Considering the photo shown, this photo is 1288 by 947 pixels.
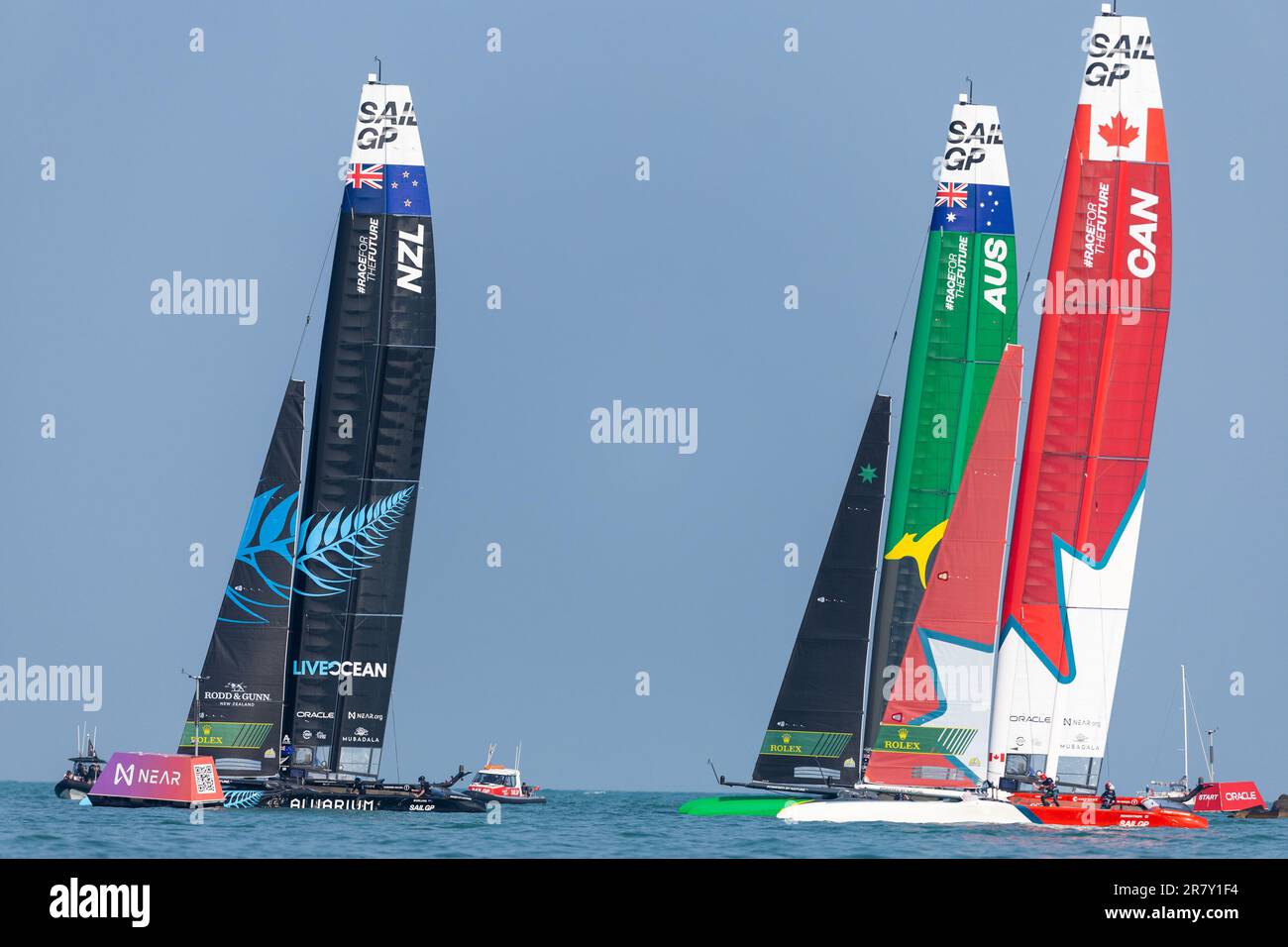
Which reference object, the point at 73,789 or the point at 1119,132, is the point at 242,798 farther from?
the point at 1119,132

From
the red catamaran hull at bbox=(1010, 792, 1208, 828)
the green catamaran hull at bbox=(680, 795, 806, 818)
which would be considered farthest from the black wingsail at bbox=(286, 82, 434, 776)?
the red catamaran hull at bbox=(1010, 792, 1208, 828)

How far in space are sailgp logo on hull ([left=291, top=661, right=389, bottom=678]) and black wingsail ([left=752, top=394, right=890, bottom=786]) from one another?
10.8 meters

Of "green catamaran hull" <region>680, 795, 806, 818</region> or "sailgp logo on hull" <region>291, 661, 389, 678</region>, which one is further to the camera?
"green catamaran hull" <region>680, 795, 806, 818</region>

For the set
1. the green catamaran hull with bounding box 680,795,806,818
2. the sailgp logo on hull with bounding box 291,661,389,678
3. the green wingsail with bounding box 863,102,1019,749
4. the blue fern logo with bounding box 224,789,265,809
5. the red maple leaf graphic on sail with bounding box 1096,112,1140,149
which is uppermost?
the red maple leaf graphic on sail with bounding box 1096,112,1140,149

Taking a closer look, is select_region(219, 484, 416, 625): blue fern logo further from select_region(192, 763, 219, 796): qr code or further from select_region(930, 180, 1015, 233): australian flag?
select_region(930, 180, 1015, 233): australian flag

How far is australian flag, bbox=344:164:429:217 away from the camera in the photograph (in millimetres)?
53781

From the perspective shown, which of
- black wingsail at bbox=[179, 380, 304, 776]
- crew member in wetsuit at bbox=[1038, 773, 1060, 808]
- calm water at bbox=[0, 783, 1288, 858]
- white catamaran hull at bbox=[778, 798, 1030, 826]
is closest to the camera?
calm water at bbox=[0, 783, 1288, 858]

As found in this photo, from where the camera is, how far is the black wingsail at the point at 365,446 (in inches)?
2116

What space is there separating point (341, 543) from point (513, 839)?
1035 centimetres

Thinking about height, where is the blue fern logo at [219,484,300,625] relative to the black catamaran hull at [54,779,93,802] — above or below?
above

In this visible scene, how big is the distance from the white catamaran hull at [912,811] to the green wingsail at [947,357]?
5.75 m

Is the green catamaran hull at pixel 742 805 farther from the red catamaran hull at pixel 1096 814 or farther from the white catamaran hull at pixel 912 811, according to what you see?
the red catamaran hull at pixel 1096 814
